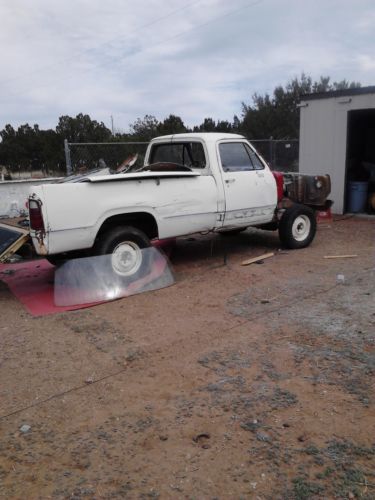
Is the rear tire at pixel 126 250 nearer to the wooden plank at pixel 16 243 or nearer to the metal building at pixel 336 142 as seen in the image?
the wooden plank at pixel 16 243

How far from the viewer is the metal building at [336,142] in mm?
11695

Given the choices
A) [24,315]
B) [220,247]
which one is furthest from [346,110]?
[24,315]

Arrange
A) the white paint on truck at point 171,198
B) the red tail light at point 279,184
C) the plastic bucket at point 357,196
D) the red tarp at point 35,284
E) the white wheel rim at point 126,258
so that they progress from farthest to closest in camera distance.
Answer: the plastic bucket at point 357,196
the red tail light at point 279,184
the white wheel rim at point 126,258
the red tarp at point 35,284
the white paint on truck at point 171,198

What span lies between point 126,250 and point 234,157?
97.2 inches

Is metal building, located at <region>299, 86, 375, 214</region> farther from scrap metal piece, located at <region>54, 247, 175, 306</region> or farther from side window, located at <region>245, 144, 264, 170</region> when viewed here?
scrap metal piece, located at <region>54, 247, 175, 306</region>

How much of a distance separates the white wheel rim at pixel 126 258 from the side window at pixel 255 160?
262cm

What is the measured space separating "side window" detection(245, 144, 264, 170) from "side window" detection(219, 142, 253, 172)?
0.06 metres

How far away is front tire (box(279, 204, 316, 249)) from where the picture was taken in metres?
8.18

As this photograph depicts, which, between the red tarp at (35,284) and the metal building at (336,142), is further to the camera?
the metal building at (336,142)

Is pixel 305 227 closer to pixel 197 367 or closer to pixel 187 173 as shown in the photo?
pixel 187 173

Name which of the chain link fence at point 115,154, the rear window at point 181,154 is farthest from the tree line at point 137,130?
the rear window at point 181,154

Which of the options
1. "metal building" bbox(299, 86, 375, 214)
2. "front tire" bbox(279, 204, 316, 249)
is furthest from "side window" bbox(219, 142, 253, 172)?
"metal building" bbox(299, 86, 375, 214)

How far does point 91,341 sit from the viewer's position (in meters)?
4.68

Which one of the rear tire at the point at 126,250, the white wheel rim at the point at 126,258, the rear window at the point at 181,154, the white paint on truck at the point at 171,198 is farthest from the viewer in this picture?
the rear window at the point at 181,154
